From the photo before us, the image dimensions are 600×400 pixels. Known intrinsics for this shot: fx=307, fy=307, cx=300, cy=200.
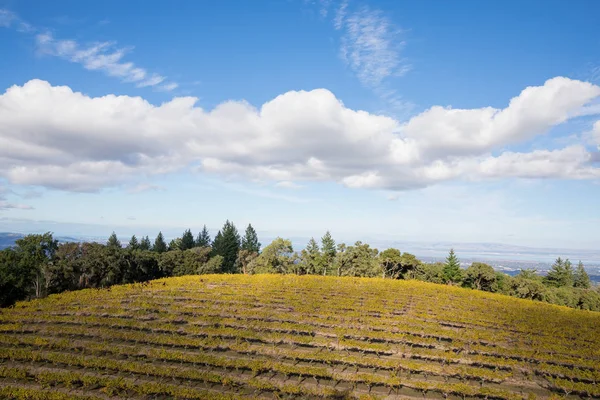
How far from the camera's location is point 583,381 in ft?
61.9

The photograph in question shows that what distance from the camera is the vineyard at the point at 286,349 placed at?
1642 centimetres

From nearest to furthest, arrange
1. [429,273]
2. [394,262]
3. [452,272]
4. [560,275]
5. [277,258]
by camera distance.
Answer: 1. [394,262]
2. [277,258]
3. [452,272]
4. [429,273]
5. [560,275]

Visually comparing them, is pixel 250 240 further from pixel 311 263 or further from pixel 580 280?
pixel 580 280

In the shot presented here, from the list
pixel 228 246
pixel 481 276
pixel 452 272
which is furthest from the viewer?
pixel 228 246

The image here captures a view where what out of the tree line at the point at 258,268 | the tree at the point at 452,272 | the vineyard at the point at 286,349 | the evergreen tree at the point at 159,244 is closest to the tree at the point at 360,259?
the tree line at the point at 258,268

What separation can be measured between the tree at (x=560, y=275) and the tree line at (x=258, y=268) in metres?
0.15

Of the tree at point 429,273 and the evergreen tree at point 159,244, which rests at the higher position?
the evergreen tree at point 159,244

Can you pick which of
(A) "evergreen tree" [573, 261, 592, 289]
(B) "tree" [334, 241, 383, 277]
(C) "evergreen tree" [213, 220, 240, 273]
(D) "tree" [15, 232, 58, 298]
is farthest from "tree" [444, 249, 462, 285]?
(D) "tree" [15, 232, 58, 298]

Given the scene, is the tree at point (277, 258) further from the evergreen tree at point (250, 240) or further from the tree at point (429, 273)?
the evergreen tree at point (250, 240)

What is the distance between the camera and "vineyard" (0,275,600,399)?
647 inches

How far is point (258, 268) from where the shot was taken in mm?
73875

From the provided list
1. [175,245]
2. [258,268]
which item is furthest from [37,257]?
[175,245]

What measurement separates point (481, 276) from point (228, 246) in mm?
77120

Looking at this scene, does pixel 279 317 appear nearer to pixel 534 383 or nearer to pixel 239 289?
pixel 239 289
